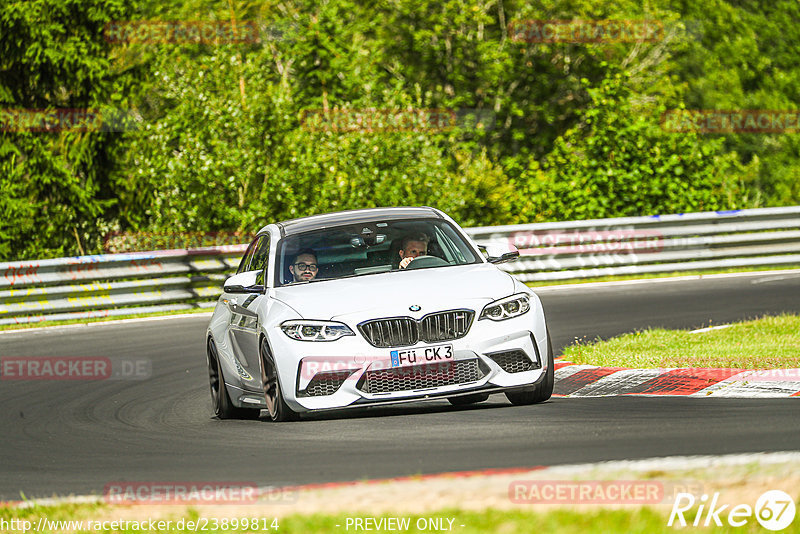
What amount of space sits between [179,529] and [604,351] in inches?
281

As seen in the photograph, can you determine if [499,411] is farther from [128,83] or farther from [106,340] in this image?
[128,83]

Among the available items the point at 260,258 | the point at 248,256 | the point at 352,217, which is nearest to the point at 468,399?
the point at 352,217

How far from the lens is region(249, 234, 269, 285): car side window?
10.1m

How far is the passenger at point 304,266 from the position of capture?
9703 mm

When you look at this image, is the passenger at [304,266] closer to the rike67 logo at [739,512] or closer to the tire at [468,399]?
the tire at [468,399]

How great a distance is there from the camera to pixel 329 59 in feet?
134

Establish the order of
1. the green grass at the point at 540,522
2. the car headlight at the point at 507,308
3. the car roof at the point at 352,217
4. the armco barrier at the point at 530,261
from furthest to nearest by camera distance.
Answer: the armco barrier at the point at 530,261 < the car roof at the point at 352,217 < the car headlight at the point at 507,308 < the green grass at the point at 540,522

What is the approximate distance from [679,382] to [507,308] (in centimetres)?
182

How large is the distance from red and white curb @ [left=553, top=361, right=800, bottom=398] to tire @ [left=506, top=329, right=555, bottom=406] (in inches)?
35.3

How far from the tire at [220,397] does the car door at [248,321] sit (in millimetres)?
420

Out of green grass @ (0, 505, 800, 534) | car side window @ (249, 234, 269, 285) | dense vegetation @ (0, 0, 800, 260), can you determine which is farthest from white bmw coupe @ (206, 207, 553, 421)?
dense vegetation @ (0, 0, 800, 260)

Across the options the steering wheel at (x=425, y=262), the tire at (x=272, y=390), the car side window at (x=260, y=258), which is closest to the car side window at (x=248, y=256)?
the car side window at (x=260, y=258)

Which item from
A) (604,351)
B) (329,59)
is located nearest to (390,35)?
(329,59)

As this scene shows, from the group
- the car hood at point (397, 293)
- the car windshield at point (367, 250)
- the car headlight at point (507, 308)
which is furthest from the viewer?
the car windshield at point (367, 250)
